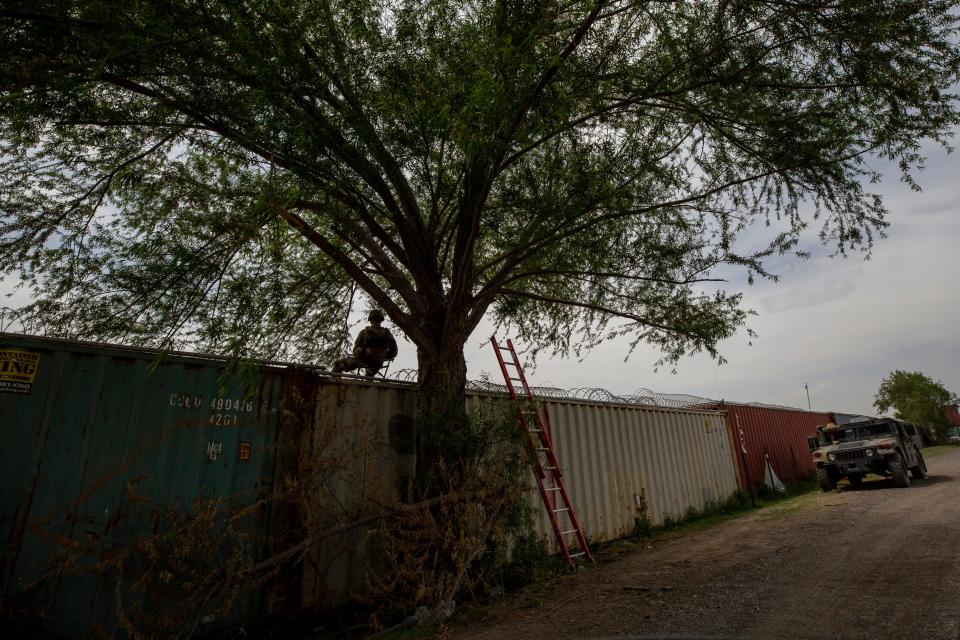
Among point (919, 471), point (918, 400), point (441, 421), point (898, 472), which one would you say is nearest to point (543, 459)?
point (441, 421)

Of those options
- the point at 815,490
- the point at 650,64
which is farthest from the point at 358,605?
the point at 815,490

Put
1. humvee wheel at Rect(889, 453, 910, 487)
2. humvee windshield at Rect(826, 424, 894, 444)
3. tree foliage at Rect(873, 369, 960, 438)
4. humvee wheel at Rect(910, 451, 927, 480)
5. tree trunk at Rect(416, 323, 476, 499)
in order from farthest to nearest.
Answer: tree foliage at Rect(873, 369, 960, 438) → humvee wheel at Rect(910, 451, 927, 480) → humvee windshield at Rect(826, 424, 894, 444) → humvee wheel at Rect(889, 453, 910, 487) → tree trunk at Rect(416, 323, 476, 499)

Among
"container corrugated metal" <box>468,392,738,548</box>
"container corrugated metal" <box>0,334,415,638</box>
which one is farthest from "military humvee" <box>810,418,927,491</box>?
"container corrugated metal" <box>0,334,415,638</box>

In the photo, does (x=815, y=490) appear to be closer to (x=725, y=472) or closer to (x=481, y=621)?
(x=725, y=472)

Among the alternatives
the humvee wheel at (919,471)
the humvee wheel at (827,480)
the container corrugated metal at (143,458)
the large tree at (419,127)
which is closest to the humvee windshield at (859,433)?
the humvee wheel at (827,480)

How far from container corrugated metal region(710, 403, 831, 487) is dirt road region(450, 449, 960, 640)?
16.3 ft

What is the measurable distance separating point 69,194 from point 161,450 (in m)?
3.58

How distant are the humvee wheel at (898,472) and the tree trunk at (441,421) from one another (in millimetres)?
11209

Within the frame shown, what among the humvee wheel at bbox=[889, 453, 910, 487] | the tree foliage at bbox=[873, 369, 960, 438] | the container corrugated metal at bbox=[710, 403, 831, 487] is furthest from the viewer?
the tree foliage at bbox=[873, 369, 960, 438]

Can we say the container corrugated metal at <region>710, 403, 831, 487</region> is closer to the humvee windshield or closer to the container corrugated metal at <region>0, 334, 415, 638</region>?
the humvee windshield

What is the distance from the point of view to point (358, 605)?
495 centimetres

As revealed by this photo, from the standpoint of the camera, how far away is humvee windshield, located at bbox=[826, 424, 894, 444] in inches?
476

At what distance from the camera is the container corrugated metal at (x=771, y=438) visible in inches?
504

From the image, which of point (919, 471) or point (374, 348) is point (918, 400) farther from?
point (374, 348)
